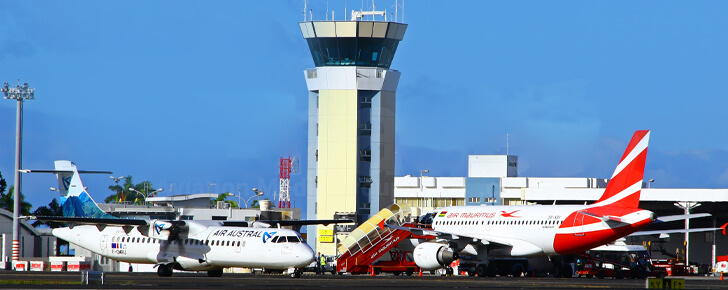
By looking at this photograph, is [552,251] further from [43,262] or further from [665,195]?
[43,262]

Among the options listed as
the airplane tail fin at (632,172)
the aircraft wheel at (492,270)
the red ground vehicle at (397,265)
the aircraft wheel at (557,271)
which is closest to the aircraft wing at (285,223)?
the red ground vehicle at (397,265)

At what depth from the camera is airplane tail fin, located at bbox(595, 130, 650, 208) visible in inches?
1971

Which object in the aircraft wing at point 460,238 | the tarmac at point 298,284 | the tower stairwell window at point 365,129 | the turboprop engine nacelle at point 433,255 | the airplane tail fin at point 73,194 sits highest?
the tower stairwell window at point 365,129

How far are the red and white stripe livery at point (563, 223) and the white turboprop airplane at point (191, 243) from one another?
30.1 feet

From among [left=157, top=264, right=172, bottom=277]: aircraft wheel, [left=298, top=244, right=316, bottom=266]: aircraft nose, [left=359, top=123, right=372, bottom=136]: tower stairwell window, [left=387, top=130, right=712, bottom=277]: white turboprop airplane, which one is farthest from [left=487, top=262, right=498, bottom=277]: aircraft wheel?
[left=359, top=123, right=372, bottom=136]: tower stairwell window

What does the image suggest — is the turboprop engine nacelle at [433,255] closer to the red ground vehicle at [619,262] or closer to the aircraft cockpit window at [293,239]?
the red ground vehicle at [619,262]

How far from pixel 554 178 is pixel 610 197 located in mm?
68783

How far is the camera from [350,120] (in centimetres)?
8438

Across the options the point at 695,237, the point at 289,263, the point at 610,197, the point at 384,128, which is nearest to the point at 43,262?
the point at 289,263

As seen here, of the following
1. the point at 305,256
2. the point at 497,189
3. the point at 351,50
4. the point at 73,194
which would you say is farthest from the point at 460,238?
the point at 497,189

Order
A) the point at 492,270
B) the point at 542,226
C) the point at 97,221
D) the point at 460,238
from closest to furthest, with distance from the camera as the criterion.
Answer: the point at 97,221, the point at 542,226, the point at 460,238, the point at 492,270

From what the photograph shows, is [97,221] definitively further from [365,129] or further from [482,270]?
[365,129]

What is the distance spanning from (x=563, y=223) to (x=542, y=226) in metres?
1.39

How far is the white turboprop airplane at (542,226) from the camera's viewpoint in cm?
5000
